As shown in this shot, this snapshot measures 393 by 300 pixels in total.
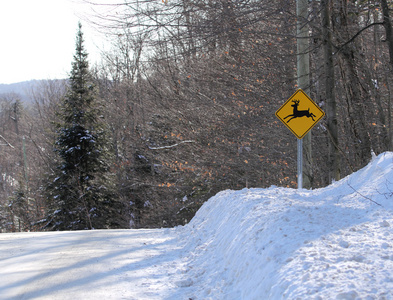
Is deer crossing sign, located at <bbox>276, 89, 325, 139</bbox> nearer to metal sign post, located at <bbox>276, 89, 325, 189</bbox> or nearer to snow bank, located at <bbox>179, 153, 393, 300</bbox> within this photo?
metal sign post, located at <bbox>276, 89, 325, 189</bbox>

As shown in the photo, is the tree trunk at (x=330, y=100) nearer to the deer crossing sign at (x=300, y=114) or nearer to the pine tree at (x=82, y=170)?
the deer crossing sign at (x=300, y=114)

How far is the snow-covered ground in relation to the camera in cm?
370

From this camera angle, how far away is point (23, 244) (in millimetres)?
8766

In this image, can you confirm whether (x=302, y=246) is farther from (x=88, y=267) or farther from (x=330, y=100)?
(x=330, y=100)

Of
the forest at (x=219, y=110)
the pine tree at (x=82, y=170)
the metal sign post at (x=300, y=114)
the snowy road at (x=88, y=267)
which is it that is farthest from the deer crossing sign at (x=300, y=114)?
the pine tree at (x=82, y=170)

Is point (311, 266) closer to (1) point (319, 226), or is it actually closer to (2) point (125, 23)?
(1) point (319, 226)

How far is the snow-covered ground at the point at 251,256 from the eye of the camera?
370 centimetres

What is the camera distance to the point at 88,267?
645 cm

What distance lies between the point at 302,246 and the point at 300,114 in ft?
18.1

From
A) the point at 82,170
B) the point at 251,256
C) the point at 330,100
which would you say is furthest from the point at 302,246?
the point at 82,170

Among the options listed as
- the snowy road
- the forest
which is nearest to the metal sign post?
the forest

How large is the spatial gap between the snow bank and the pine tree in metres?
21.4

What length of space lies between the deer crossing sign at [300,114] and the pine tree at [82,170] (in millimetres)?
20128

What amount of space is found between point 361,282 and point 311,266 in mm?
595
